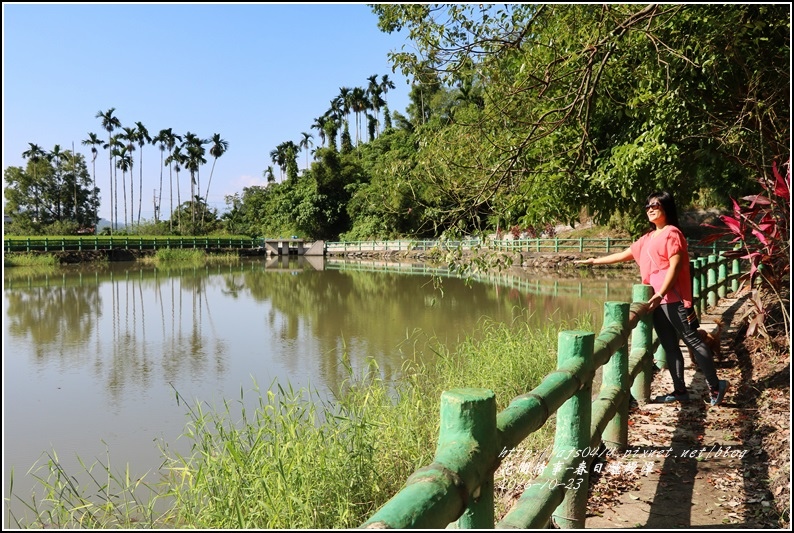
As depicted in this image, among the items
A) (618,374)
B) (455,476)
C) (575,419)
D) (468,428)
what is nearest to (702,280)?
(618,374)

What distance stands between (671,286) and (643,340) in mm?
405

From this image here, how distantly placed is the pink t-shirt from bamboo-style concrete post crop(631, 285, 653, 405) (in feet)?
0.30

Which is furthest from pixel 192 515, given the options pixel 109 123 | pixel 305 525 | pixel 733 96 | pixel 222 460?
pixel 109 123

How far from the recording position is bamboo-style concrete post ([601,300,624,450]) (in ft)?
10.6

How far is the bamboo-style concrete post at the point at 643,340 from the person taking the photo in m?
4.11

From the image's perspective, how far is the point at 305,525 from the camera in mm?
3055

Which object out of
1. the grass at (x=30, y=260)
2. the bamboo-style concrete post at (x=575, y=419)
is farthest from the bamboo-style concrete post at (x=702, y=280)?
the grass at (x=30, y=260)

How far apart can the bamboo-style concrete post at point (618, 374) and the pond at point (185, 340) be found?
1.92 meters

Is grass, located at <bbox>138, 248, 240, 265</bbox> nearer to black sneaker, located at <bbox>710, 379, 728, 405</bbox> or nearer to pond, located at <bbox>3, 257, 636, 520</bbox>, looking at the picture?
pond, located at <bbox>3, 257, 636, 520</bbox>

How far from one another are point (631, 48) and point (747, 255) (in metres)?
2.14

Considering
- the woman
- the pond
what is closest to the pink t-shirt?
the woman

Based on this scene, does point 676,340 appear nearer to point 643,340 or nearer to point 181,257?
point 643,340

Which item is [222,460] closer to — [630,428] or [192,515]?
[192,515]

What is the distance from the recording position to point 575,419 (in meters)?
2.53
